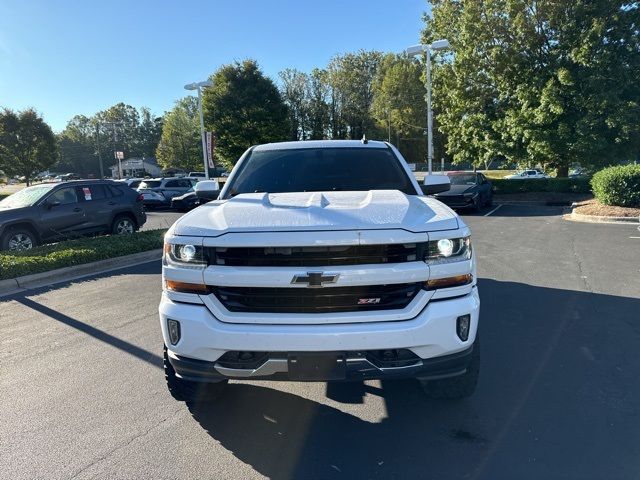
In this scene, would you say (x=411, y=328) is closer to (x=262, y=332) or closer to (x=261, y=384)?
(x=262, y=332)

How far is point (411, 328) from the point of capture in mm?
2672

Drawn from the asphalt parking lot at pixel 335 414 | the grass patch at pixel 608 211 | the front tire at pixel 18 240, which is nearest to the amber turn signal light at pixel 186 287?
the asphalt parking lot at pixel 335 414

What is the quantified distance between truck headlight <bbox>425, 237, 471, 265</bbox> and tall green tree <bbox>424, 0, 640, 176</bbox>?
63.1ft

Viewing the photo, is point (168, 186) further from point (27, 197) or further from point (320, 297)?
point (320, 297)

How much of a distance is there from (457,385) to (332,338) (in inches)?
46.1

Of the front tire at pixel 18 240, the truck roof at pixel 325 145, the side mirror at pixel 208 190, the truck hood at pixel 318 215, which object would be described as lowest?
the front tire at pixel 18 240

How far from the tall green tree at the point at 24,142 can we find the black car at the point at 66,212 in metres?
28.4

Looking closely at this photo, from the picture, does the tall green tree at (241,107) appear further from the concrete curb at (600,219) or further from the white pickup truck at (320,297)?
the white pickup truck at (320,297)

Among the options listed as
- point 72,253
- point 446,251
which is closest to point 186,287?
point 446,251

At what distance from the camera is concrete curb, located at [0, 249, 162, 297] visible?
25.2 feet

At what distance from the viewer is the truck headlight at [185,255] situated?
2857mm

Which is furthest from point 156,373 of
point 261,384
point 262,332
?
point 262,332

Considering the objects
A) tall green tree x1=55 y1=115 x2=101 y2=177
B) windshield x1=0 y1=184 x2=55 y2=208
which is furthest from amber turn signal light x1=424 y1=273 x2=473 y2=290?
tall green tree x1=55 y1=115 x2=101 y2=177

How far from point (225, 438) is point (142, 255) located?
7.62 m
